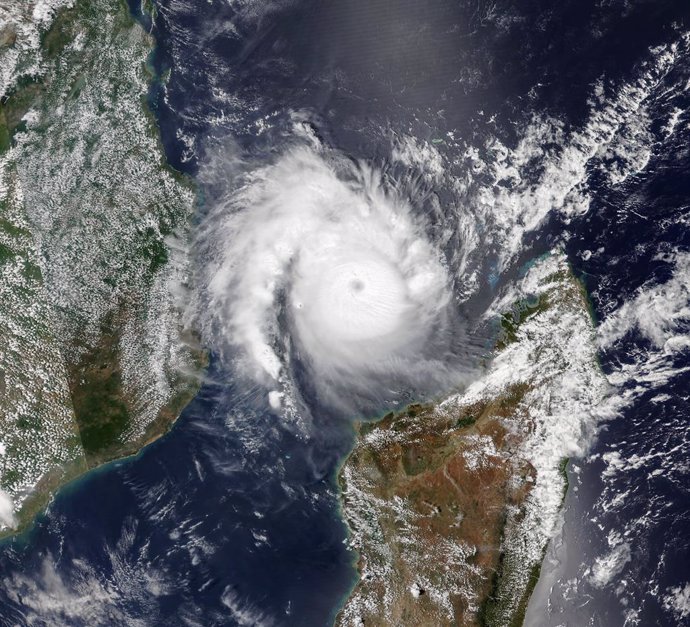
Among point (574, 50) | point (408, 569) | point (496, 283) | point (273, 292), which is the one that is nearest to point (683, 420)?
point (496, 283)

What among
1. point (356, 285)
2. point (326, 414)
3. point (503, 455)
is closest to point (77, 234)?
point (356, 285)

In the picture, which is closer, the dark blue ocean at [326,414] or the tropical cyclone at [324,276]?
the dark blue ocean at [326,414]

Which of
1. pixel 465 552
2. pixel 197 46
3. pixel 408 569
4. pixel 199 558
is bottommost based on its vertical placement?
pixel 199 558

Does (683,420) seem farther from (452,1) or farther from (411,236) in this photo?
(452,1)

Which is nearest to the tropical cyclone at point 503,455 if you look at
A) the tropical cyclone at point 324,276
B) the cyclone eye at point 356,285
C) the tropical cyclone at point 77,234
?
the tropical cyclone at point 324,276

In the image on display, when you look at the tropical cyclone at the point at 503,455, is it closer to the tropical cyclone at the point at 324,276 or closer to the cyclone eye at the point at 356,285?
the tropical cyclone at the point at 324,276

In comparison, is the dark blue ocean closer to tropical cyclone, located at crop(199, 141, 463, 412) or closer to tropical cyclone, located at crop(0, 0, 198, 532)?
tropical cyclone, located at crop(199, 141, 463, 412)
